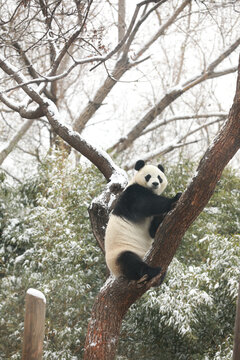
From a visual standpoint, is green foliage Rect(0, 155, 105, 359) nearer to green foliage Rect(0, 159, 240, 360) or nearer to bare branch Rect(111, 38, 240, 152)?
green foliage Rect(0, 159, 240, 360)

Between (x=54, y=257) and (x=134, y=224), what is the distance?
6.07ft

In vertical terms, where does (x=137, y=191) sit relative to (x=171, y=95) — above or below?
below

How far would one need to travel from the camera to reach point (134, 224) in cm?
367

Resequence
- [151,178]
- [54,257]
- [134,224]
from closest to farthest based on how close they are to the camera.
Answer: [134,224]
[151,178]
[54,257]

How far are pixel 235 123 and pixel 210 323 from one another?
253cm

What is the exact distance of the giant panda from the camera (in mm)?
3418

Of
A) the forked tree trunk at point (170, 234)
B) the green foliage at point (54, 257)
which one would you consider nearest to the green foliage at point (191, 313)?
the green foliage at point (54, 257)

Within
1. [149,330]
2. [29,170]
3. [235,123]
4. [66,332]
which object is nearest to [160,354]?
[149,330]

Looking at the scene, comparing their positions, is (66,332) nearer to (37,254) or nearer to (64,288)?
(64,288)

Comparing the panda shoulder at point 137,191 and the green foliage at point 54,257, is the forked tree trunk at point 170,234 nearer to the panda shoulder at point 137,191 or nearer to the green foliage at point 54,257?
the panda shoulder at point 137,191

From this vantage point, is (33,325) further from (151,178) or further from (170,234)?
(151,178)

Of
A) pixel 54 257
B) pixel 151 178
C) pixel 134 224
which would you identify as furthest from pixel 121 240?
pixel 54 257

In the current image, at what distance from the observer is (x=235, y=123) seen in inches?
119

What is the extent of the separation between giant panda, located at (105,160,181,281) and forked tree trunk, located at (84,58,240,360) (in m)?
0.15
